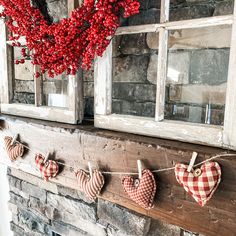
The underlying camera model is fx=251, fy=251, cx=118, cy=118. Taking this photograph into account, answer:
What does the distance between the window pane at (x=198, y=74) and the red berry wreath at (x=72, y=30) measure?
0.23 metres

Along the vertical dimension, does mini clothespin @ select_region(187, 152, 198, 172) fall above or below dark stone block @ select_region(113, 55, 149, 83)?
below

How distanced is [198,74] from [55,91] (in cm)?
63

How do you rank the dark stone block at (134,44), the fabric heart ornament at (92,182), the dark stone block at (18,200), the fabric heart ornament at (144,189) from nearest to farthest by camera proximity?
the fabric heart ornament at (144,189)
the fabric heart ornament at (92,182)
the dark stone block at (134,44)
the dark stone block at (18,200)

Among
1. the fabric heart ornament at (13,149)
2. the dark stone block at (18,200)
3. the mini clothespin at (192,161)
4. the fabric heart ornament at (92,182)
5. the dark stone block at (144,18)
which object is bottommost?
the dark stone block at (18,200)

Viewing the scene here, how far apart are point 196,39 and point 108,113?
398mm

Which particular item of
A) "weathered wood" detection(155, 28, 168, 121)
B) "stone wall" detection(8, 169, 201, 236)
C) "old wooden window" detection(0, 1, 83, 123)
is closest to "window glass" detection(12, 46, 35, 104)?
"old wooden window" detection(0, 1, 83, 123)

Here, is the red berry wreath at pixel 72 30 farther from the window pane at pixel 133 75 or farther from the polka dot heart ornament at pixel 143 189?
the polka dot heart ornament at pixel 143 189

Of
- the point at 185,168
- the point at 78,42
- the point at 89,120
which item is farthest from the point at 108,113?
the point at 185,168

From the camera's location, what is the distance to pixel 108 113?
93 centimetres

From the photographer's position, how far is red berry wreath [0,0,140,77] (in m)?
0.74

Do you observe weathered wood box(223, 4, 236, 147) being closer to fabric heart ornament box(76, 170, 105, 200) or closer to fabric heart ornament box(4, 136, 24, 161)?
fabric heart ornament box(76, 170, 105, 200)

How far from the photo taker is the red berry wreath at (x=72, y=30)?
2.44 feet

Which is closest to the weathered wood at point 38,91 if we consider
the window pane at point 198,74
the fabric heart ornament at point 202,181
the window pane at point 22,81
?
the window pane at point 22,81

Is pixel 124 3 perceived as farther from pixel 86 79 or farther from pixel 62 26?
pixel 86 79
